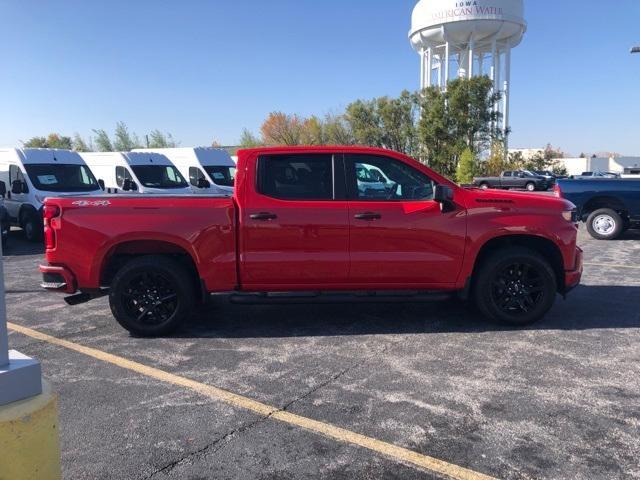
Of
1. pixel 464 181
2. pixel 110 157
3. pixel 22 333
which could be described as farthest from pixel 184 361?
pixel 464 181

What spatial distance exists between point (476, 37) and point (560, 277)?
4354 cm

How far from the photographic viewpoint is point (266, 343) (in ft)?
18.0

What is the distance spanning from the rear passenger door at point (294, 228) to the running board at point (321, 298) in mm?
85

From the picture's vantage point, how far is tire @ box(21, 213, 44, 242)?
13.3 metres

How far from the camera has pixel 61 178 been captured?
1436cm

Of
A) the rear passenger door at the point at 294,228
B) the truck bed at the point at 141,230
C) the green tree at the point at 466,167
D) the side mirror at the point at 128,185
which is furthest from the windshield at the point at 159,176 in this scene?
the green tree at the point at 466,167

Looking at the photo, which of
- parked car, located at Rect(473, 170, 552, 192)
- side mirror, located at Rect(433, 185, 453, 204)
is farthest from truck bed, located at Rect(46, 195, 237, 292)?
parked car, located at Rect(473, 170, 552, 192)

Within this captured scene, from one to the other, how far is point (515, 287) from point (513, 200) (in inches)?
36.1

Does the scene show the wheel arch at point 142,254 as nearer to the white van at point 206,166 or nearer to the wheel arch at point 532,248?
the wheel arch at point 532,248

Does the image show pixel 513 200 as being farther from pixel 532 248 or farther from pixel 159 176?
pixel 159 176

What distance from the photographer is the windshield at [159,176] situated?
56.2 ft

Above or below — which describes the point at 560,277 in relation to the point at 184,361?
above

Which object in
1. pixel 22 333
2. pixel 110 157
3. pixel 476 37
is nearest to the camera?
pixel 22 333

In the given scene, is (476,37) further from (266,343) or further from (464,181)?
(266,343)
